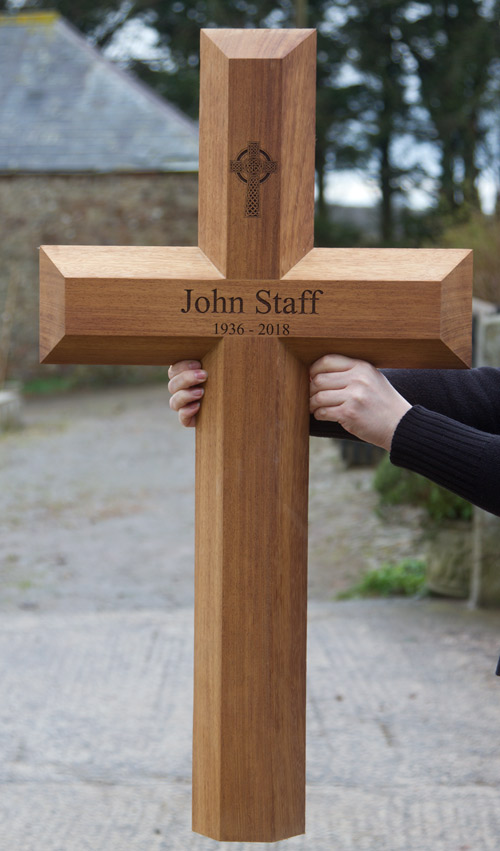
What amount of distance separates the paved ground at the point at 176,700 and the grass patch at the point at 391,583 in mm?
188

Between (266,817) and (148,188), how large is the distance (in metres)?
13.6

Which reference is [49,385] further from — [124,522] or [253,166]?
[253,166]

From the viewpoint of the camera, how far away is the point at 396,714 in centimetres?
307

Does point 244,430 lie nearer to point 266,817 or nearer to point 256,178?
point 256,178

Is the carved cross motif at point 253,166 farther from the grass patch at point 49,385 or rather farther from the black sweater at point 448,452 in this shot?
the grass patch at point 49,385

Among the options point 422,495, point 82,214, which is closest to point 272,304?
point 422,495

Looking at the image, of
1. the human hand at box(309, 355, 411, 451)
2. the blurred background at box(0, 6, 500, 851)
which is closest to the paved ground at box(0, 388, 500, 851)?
the blurred background at box(0, 6, 500, 851)

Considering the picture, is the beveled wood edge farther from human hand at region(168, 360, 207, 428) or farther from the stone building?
the stone building

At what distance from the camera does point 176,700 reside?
321 cm

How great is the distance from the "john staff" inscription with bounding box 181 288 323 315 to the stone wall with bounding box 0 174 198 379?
13026 millimetres

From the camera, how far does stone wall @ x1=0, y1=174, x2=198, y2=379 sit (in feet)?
46.5

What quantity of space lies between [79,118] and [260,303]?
558 inches

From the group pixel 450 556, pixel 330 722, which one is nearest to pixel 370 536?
pixel 450 556

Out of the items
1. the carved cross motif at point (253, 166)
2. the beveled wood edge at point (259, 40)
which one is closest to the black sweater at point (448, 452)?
the carved cross motif at point (253, 166)
